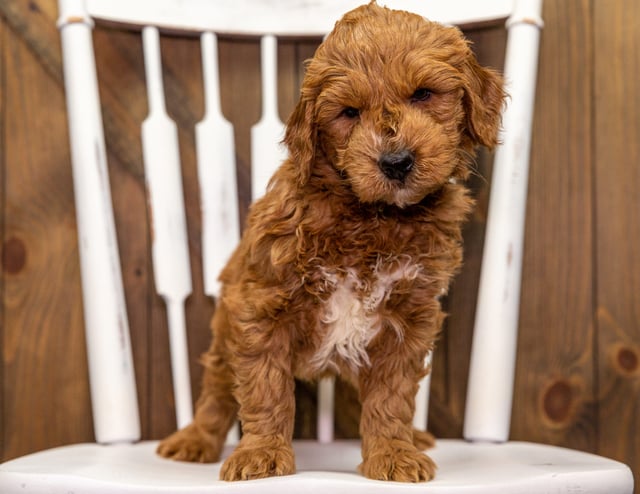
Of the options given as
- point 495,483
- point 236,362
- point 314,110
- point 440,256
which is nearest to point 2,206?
point 236,362

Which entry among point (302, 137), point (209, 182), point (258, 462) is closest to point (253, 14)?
point (209, 182)

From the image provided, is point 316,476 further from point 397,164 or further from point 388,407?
point 397,164

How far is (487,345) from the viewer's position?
131cm

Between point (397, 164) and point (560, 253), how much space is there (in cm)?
71

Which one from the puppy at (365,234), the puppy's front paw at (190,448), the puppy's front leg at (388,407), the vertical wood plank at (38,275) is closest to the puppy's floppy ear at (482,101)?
the puppy at (365,234)

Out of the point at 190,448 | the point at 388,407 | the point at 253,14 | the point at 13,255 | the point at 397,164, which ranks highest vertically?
the point at 253,14

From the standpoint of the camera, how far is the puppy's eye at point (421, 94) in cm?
98

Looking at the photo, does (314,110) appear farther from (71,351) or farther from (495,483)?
(71,351)

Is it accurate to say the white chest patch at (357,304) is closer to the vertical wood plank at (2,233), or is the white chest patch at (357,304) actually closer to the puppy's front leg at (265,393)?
the puppy's front leg at (265,393)

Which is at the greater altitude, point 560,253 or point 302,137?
point 302,137

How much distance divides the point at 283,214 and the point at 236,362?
0.74 feet

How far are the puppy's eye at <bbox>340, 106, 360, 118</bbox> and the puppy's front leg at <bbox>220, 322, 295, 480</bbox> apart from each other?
32 cm

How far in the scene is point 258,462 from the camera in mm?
1000

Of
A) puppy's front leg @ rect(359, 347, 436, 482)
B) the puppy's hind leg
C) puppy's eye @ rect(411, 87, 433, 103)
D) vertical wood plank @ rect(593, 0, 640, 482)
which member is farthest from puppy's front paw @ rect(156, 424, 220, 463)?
vertical wood plank @ rect(593, 0, 640, 482)
